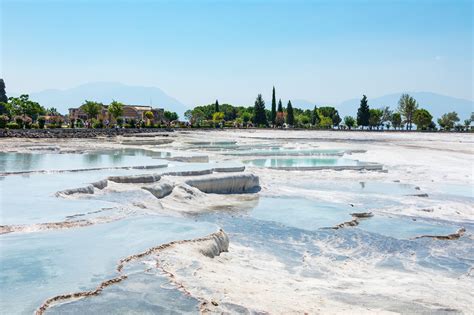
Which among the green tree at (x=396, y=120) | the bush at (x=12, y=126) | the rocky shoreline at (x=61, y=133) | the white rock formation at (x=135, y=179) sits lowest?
the white rock formation at (x=135, y=179)

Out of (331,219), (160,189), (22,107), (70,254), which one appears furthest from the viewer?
(22,107)

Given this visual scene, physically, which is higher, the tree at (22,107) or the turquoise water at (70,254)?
the tree at (22,107)

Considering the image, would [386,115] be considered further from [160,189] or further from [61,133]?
[160,189]

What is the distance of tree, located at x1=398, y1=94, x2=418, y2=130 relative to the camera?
4021 inches

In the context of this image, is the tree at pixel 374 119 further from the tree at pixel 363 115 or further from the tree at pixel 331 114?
the tree at pixel 331 114

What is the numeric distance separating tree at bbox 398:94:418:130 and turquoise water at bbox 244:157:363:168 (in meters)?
72.5

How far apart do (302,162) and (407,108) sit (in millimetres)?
76185

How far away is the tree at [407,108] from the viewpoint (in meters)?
102

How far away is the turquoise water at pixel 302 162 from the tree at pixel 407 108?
72483mm

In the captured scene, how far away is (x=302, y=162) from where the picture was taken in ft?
109

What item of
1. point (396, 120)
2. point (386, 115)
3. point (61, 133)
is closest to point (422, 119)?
point (396, 120)

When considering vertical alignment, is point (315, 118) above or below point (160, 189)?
above

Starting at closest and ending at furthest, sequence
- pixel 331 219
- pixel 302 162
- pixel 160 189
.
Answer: pixel 331 219 → pixel 160 189 → pixel 302 162

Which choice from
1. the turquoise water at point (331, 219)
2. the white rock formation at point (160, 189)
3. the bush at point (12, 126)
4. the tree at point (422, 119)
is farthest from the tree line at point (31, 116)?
the tree at point (422, 119)
